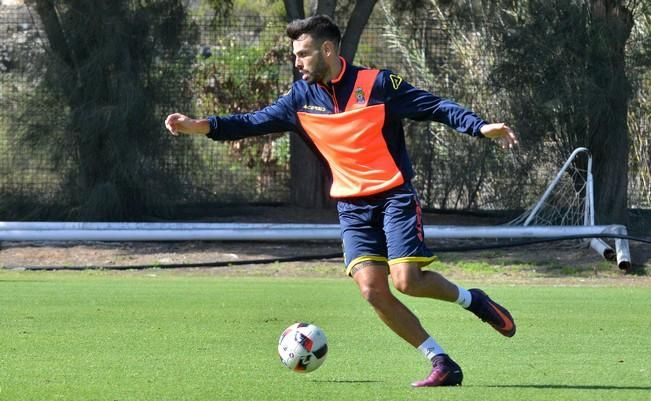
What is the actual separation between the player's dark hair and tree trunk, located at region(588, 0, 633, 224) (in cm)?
1198

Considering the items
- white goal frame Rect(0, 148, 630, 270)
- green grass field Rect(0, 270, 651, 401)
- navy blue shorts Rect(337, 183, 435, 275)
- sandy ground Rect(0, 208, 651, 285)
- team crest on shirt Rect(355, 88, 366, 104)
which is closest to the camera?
green grass field Rect(0, 270, 651, 401)

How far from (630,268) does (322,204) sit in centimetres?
582

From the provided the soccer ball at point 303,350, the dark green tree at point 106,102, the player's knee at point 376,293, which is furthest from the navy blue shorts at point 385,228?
the dark green tree at point 106,102

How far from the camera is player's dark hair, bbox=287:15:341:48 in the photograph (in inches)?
281

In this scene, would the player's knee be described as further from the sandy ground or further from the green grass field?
the sandy ground

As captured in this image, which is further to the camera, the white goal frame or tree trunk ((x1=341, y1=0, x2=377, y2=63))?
tree trunk ((x1=341, y1=0, x2=377, y2=63))

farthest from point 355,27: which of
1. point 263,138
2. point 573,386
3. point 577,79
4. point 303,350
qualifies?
point 573,386

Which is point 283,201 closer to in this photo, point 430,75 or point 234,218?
point 234,218

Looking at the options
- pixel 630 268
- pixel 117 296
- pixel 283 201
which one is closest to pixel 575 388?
pixel 117 296

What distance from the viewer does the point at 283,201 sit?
2033 cm

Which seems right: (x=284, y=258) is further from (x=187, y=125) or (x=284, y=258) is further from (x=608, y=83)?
(x=187, y=125)

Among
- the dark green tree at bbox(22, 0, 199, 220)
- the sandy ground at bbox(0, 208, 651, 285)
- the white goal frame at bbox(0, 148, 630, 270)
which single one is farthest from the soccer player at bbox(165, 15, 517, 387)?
the dark green tree at bbox(22, 0, 199, 220)

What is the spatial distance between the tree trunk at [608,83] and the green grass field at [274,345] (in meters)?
5.18

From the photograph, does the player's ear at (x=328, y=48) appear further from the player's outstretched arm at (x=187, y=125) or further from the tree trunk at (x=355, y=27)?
the tree trunk at (x=355, y=27)
